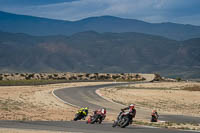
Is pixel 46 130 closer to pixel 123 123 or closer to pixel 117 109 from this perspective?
pixel 123 123

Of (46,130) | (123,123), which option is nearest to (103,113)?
(123,123)

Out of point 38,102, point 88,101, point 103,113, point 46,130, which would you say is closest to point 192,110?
point 88,101

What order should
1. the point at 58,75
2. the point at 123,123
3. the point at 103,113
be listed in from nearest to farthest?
1. the point at 123,123
2. the point at 103,113
3. the point at 58,75

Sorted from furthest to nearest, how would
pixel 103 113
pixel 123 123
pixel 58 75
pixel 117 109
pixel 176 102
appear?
pixel 58 75
pixel 176 102
pixel 117 109
pixel 103 113
pixel 123 123

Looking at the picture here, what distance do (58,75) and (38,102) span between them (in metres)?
74.6

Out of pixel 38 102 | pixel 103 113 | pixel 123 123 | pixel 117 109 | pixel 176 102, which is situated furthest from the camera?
pixel 176 102

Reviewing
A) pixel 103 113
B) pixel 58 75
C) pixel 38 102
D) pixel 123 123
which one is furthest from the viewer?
pixel 58 75

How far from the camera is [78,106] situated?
41250 mm

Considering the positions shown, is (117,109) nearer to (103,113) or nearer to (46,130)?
(103,113)

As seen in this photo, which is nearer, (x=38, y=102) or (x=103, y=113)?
(x=103, y=113)

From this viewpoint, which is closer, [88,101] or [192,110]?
[192,110]

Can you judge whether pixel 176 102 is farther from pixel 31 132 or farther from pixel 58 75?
pixel 58 75

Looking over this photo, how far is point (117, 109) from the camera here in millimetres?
39781

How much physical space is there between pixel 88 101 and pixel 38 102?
5771 mm
